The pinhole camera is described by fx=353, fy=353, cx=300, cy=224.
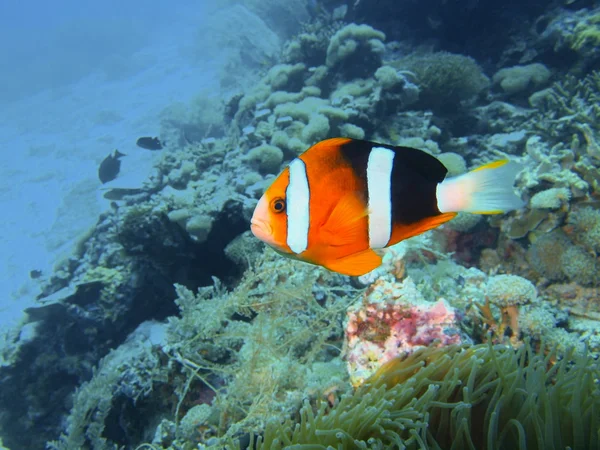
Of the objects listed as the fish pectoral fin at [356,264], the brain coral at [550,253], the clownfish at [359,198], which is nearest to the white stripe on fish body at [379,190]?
the clownfish at [359,198]

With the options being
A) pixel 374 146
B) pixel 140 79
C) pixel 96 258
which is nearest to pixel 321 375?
pixel 374 146

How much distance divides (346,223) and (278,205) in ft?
0.77

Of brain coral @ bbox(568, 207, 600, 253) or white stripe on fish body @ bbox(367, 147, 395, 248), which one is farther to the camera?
brain coral @ bbox(568, 207, 600, 253)

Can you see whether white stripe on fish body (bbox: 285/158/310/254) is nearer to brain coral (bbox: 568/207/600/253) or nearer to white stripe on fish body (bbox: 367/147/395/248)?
white stripe on fish body (bbox: 367/147/395/248)

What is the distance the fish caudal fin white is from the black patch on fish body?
0.27 ft

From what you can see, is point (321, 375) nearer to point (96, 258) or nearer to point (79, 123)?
point (96, 258)

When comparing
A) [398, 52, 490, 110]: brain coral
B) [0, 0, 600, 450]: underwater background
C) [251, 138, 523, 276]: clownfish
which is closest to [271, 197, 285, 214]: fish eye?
[251, 138, 523, 276]: clownfish

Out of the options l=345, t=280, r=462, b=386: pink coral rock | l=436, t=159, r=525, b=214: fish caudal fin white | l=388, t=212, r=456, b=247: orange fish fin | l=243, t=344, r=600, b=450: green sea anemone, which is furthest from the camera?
l=345, t=280, r=462, b=386: pink coral rock

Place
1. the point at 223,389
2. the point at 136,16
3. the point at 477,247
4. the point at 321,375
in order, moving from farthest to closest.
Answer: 1. the point at 136,16
2. the point at 477,247
3. the point at 223,389
4. the point at 321,375

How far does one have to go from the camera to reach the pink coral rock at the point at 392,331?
2518 mm

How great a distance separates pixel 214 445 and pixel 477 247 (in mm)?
3969

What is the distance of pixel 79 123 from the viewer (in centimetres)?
2670

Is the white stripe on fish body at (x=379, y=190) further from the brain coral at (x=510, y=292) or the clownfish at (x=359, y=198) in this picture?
the brain coral at (x=510, y=292)

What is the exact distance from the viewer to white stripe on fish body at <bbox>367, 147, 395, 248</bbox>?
3.93 feet
